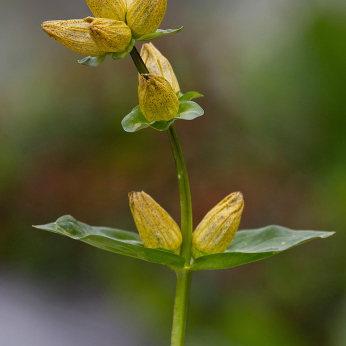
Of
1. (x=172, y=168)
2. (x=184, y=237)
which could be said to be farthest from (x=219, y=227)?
(x=172, y=168)

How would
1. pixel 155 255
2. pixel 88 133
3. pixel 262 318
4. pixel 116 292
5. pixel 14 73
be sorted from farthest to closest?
pixel 14 73 < pixel 88 133 < pixel 116 292 < pixel 262 318 < pixel 155 255

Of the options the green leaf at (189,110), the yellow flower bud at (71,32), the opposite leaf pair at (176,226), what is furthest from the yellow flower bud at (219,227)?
the yellow flower bud at (71,32)

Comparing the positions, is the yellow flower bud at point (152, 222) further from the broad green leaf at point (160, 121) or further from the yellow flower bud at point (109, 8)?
the yellow flower bud at point (109, 8)

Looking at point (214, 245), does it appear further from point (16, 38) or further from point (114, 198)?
point (16, 38)

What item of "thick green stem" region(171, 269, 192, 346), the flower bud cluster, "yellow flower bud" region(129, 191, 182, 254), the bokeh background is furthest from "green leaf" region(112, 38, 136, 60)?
the bokeh background

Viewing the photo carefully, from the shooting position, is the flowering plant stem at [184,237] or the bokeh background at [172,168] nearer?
the flowering plant stem at [184,237]

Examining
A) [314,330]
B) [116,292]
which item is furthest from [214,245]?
[116,292]
